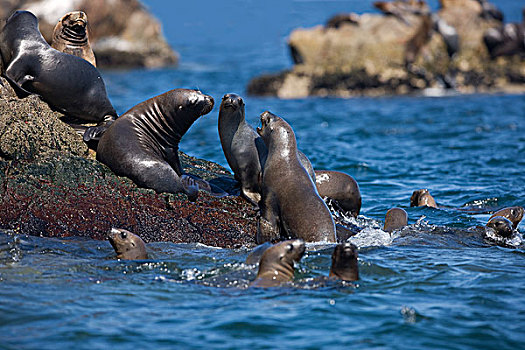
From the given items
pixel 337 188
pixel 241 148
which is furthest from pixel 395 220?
pixel 241 148

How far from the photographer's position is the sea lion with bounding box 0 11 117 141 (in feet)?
25.0

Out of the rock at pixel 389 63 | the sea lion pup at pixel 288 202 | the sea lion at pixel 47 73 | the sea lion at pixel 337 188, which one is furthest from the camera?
the rock at pixel 389 63

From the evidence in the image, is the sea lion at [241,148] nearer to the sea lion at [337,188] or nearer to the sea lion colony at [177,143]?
the sea lion colony at [177,143]

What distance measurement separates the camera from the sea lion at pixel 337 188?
820 cm

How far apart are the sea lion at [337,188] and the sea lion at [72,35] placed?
3120 millimetres

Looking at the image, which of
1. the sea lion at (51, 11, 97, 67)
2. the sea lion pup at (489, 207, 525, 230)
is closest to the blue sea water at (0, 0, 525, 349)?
the sea lion pup at (489, 207, 525, 230)

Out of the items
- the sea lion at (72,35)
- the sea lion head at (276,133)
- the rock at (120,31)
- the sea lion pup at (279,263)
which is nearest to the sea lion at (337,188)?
the sea lion head at (276,133)

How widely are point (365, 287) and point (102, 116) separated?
12.9 ft

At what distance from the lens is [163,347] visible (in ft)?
14.7

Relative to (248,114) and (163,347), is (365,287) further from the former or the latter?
(248,114)

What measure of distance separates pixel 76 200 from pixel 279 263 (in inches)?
89.1

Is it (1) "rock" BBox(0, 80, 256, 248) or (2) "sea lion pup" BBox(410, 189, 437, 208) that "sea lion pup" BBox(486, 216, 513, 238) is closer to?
(2) "sea lion pup" BBox(410, 189, 437, 208)

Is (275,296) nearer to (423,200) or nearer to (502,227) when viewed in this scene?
(502,227)

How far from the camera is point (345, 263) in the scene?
5.68 metres
